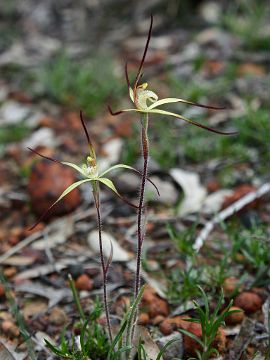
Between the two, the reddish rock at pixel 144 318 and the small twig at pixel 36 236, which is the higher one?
the reddish rock at pixel 144 318

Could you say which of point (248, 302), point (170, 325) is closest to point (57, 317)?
point (170, 325)

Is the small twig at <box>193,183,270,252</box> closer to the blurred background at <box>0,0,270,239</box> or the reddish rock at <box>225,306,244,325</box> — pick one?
the blurred background at <box>0,0,270,239</box>

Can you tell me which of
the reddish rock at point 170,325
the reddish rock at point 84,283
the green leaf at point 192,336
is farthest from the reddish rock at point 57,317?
the green leaf at point 192,336

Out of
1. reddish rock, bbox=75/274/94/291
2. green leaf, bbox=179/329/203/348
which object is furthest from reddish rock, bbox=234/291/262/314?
reddish rock, bbox=75/274/94/291

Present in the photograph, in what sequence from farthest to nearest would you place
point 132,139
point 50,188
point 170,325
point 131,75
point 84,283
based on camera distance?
1. point 131,75
2. point 132,139
3. point 50,188
4. point 84,283
5. point 170,325

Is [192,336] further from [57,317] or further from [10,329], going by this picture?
[10,329]

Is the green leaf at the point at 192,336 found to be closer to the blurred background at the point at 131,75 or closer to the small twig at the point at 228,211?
the small twig at the point at 228,211
